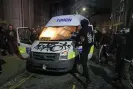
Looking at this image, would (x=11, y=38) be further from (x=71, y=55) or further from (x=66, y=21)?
(x=71, y=55)

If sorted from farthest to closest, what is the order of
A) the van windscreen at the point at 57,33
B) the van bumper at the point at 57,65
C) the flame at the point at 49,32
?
the flame at the point at 49,32 → the van windscreen at the point at 57,33 → the van bumper at the point at 57,65

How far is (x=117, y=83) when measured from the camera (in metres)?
5.68

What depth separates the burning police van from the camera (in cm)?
618

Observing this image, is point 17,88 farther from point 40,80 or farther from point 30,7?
point 30,7

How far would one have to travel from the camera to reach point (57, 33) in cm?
736

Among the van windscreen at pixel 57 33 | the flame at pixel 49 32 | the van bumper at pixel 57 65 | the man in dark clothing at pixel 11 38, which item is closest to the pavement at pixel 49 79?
the van bumper at pixel 57 65

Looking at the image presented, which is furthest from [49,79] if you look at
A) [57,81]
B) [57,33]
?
[57,33]

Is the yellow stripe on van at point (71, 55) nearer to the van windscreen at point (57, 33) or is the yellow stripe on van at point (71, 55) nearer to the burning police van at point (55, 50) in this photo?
the burning police van at point (55, 50)

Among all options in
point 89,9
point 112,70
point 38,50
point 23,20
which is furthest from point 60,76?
point 89,9

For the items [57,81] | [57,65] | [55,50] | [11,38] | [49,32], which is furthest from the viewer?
[11,38]

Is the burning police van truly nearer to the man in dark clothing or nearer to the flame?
the flame

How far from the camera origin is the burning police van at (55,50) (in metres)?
6.18

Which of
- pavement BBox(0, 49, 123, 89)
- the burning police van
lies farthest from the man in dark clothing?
the burning police van

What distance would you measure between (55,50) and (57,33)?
1.29 m
